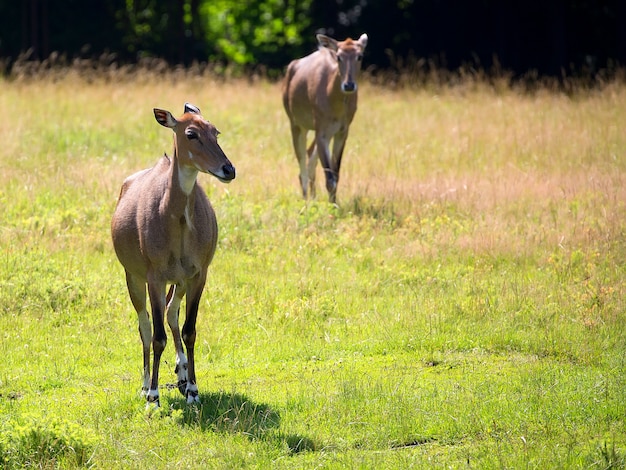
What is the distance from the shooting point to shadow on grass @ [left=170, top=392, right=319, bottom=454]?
740 centimetres

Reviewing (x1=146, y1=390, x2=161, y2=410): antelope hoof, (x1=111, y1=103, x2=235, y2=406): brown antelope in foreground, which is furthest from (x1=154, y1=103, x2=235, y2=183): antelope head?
(x1=146, y1=390, x2=161, y2=410): antelope hoof

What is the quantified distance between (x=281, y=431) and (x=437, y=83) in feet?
56.7

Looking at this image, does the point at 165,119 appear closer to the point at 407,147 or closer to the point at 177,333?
the point at 177,333

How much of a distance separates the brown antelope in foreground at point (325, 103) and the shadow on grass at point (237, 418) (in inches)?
255

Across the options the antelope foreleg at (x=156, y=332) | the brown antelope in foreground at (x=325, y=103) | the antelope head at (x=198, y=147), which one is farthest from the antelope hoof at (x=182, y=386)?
the brown antelope in foreground at (x=325, y=103)

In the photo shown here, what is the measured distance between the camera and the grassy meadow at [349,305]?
24.2 feet

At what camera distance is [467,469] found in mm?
6820

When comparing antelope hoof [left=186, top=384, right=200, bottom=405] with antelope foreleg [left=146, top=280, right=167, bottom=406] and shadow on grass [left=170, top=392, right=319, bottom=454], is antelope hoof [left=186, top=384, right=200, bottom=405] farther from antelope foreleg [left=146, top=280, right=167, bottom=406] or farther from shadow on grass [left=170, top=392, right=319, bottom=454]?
antelope foreleg [left=146, top=280, right=167, bottom=406]

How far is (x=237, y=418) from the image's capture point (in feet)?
24.6

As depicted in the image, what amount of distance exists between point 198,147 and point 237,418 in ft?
6.84

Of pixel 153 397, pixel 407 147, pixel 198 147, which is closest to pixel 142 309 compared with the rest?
pixel 153 397

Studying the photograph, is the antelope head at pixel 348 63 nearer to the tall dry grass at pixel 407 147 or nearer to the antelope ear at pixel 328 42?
the antelope ear at pixel 328 42

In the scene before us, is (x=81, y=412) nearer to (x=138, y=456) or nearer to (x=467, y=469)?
(x=138, y=456)

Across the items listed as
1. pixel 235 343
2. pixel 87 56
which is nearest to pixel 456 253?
pixel 235 343
